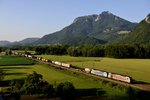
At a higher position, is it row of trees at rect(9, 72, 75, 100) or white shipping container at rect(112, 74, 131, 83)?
white shipping container at rect(112, 74, 131, 83)

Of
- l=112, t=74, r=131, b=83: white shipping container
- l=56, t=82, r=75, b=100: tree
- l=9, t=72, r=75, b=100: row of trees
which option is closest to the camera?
l=56, t=82, r=75, b=100: tree

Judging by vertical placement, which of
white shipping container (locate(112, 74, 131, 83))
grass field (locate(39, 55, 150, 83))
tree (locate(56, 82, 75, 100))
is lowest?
tree (locate(56, 82, 75, 100))

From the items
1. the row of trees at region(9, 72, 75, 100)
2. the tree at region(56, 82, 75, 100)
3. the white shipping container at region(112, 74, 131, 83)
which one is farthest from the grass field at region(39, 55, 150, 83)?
the row of trees at region(9, 72, 75, 100)

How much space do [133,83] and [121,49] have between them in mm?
96830

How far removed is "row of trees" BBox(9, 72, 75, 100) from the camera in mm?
57344

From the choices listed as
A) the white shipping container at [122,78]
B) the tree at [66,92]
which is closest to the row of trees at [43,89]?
the tree at [66,92]

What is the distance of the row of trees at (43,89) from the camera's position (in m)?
57.3

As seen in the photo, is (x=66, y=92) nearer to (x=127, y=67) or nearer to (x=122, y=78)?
(x=122, y=78)

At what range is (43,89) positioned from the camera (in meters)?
59.8

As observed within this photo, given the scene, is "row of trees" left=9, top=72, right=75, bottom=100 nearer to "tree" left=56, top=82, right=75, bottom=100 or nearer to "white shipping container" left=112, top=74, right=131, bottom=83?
"tree" left=56, top=82, right=75, bottom=100

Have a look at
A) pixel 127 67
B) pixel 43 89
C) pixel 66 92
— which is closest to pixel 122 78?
pixel 66 92

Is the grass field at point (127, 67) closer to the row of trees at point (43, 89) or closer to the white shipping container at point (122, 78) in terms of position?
the white shipping container at point (122, 78)

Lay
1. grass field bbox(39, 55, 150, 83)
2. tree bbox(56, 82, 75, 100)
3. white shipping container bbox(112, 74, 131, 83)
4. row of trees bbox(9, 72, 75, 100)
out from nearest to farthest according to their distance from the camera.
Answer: tree bbox(56, 82, 75, 100) < row of trees bbox(9, 72, 75, 100) < white shipping container bbox(112, 74, 131, 83) < grass field bbox(39, 55, 150, 83)

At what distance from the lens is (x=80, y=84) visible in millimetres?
71875
